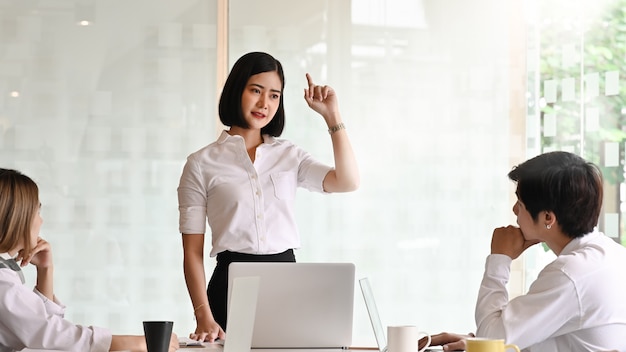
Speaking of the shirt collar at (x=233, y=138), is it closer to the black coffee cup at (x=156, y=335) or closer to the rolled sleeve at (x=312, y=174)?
the rolled sleeve at (x=312, y=174)

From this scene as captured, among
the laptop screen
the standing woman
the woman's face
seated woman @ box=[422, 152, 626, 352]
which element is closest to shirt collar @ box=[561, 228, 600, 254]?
seated woman @ box=[422, 152, 626, 352]

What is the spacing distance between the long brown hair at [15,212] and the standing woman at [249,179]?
0.64m

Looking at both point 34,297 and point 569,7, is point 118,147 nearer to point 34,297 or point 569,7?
point 34,297

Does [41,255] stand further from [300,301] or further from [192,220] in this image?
[300,301]

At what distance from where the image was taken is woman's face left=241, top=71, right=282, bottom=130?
314cm

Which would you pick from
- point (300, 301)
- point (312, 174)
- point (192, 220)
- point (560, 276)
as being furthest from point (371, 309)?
point (312, 174)

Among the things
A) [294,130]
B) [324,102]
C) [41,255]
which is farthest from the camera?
[294,130]

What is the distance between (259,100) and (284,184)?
323 mm

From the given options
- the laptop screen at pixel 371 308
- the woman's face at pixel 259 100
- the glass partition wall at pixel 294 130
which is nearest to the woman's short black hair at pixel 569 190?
the laptop screen at pixel 371 308

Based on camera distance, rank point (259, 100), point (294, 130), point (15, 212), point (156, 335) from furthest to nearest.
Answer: point (294, 130), point (259, 100), point (15, 212), point (156, 335)

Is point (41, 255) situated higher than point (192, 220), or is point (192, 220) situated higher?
point (192, 220)

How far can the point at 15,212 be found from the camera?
2.47 metres

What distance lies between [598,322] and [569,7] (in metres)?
2.72

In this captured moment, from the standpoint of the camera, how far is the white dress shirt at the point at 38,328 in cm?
226
